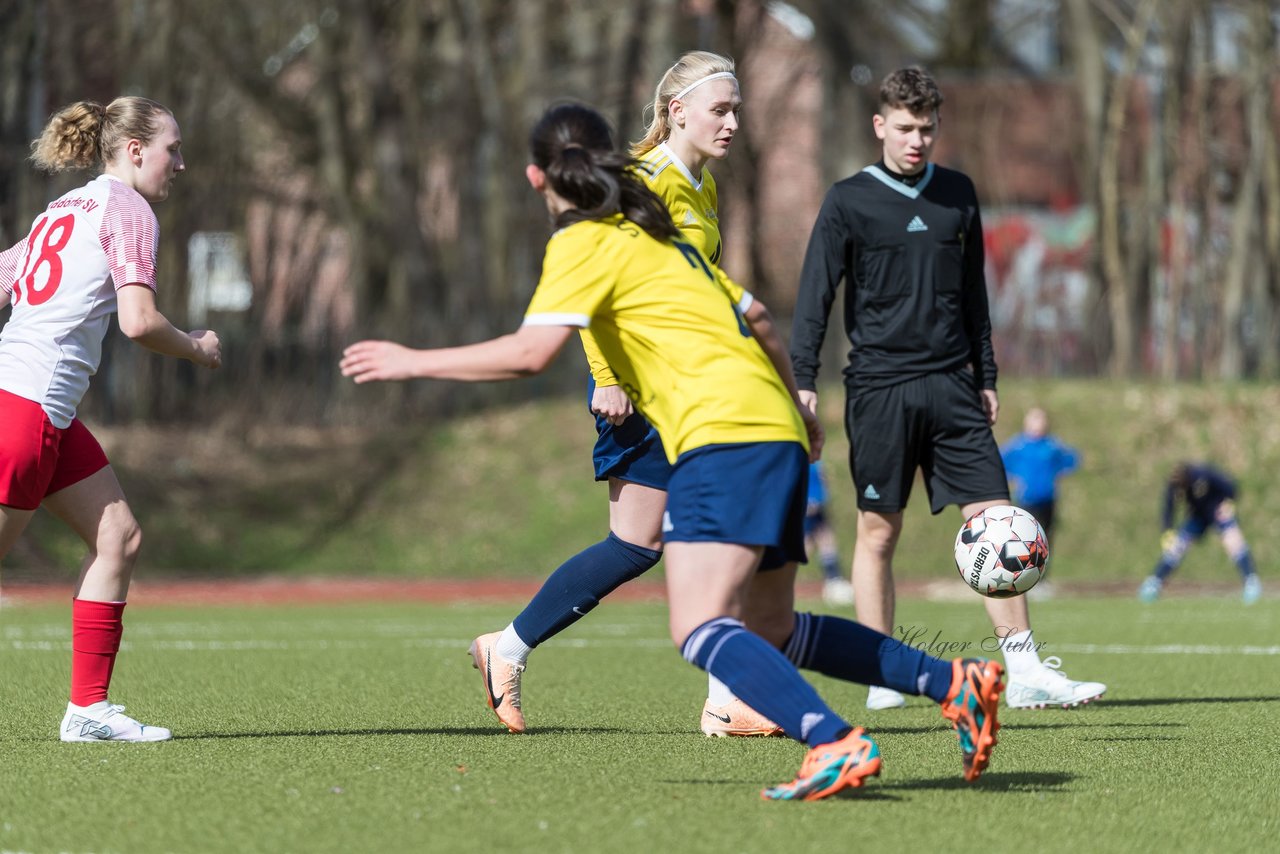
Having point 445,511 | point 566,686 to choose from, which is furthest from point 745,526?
point 445,511

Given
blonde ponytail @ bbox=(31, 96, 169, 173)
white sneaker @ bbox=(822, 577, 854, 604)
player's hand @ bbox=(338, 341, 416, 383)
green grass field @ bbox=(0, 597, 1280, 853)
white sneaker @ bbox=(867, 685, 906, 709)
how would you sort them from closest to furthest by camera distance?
green grass field @ bbox=(0, 597, 1280, 853), player's hand @ bbox=(338, 341, 416, 383), blonde ponytail @ bbox=(31, 96, 169, 173), white sneaker @ bbox=(867, 685, 906, 709), white sneaker @ bbox=(822, 577, 854, 604)

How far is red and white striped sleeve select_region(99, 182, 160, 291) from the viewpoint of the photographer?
18.2 feet

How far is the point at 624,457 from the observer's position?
605 cm

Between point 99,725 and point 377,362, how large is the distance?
2.14 m

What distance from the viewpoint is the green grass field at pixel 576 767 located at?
4.30 m

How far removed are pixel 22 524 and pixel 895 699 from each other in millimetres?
3376

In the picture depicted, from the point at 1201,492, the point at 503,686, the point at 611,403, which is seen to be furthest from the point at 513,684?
the point at 1201,492

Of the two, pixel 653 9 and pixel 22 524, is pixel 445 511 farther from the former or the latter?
pixel 22 524

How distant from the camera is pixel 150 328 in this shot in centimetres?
546

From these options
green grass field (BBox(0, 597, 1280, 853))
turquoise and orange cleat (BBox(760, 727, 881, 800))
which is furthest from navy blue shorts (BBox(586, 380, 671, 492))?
turquoise and orange cleat (BBox(760, 727, 881, 800))

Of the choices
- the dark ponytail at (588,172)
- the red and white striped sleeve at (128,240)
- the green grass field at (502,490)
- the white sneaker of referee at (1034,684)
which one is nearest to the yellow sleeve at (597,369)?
the dark ponytail at (588,172)

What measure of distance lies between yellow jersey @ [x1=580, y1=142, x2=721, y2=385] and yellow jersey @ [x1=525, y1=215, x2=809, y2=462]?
115 cm

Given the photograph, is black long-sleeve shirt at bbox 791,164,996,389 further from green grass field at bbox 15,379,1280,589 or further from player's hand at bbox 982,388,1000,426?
green grass field at bbox 15,379,1280,589

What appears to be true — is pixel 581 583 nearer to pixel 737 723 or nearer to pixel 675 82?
pixel 737 723
